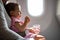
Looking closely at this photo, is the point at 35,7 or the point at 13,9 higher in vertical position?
the point at 35,7

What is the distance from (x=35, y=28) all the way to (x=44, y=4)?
0.47 meters

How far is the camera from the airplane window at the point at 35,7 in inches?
55.9

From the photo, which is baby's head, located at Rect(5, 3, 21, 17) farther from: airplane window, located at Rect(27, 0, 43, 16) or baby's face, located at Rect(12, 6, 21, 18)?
airplane window, located at Rect(27, 0, 43, 16)

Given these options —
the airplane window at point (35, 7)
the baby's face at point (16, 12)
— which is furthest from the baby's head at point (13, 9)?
the airplane window at point (35, 7)

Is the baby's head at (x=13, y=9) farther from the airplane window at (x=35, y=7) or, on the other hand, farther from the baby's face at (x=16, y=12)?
the airplane window at (x=35, y=7)

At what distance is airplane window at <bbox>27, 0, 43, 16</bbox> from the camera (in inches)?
55.9

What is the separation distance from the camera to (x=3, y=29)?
0.74 m

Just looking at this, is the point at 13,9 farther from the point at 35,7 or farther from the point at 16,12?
the point at 35,7

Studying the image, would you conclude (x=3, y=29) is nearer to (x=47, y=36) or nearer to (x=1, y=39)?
(x=1, y=39)

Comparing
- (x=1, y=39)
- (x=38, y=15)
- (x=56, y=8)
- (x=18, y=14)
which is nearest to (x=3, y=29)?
(x=1, y=39)

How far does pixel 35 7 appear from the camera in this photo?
1438mm

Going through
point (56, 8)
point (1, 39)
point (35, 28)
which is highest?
point (56, 8)

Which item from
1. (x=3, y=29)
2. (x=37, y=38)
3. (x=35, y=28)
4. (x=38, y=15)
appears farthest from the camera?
(x=38, y=15)

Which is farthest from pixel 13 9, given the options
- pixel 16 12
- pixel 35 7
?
pixel 35 7
